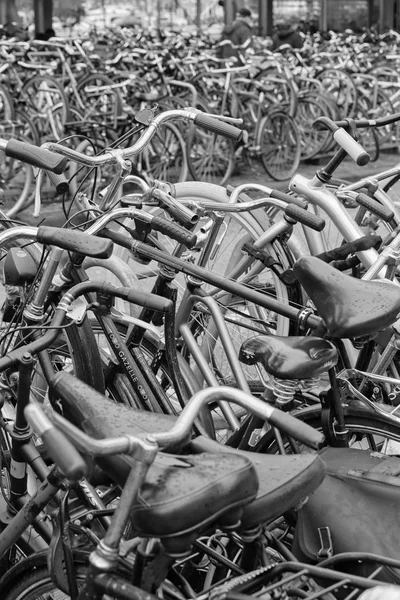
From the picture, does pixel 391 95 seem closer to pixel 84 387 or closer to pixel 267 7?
pixel 267 7

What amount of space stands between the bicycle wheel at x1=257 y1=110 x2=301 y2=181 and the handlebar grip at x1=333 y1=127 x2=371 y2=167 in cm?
636

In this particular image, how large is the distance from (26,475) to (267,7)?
15.1 m

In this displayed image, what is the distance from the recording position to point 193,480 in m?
1.82

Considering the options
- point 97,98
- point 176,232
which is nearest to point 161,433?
point 176,232

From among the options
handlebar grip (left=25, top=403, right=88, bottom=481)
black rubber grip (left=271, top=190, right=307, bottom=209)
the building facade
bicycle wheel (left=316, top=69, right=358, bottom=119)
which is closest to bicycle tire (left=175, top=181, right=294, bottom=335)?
black rubber grip (left=271, top=190, right=307, bottom=209)

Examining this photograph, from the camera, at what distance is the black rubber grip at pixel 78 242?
249 centimetres

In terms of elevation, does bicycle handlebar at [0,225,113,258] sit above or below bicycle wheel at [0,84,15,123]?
above

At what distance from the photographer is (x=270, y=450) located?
115 inches

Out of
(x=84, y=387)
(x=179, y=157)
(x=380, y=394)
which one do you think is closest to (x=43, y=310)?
(x=84, y=387)

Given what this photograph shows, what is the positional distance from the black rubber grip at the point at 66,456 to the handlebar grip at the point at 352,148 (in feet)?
7.11

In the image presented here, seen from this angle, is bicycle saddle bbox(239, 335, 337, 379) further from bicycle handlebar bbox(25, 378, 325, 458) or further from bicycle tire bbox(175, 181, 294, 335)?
bicycle tire bbox(175, 181, 294, 335)

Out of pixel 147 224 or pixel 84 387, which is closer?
pixel 84 387

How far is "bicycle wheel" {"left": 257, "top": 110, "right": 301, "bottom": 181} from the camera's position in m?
10.0

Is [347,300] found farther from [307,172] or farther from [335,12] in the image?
[335,12]
